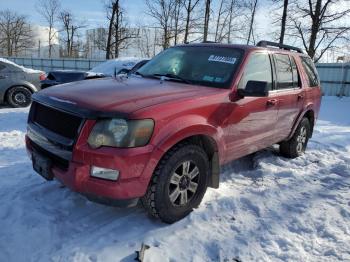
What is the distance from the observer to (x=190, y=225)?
11.9 feet

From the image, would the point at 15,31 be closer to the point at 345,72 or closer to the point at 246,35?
the point at 246,35

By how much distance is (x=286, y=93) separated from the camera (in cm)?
518

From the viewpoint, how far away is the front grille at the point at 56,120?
323 centimetres

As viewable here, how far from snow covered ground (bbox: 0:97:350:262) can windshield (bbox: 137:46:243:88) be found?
1348mm

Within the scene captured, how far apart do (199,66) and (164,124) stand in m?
1.44

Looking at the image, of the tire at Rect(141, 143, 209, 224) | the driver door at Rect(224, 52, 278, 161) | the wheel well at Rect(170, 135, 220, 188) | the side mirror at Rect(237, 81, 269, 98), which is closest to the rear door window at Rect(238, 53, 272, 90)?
the driver door at Rect(224, 52, 278, 161)

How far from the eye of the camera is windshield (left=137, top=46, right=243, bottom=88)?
13.8 feet

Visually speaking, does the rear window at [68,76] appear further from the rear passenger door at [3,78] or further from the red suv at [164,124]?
the red suv at [164,124]

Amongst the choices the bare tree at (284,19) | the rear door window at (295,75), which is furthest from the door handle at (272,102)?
the bare tree at (284,19)

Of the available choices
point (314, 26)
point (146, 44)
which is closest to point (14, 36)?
point (146, 44)

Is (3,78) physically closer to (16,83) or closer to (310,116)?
(16,83)

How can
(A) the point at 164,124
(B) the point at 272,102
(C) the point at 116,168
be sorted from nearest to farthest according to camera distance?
(C) the point at 116,168 → (A) the point at 164,124 → (B) the point at 272,102

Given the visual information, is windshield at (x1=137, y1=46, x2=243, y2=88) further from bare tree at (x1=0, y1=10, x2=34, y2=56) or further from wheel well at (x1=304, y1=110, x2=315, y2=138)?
bare tree at (x1=0, y1=10, x2=34, y2=56)

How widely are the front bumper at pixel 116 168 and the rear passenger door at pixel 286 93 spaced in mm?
2429
